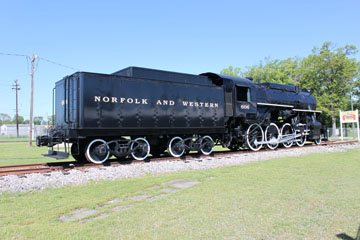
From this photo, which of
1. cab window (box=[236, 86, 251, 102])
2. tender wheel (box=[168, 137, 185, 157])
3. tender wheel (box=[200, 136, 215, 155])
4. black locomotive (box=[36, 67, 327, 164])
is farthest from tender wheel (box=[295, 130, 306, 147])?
tender wheel (box=[168, 137, 185, 157])

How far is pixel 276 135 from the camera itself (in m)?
17.8

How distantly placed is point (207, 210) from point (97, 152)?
6155 millimetres

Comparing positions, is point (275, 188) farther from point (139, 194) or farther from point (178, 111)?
point (178, 111)

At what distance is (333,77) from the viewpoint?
4212cm

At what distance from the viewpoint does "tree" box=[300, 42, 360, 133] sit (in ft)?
134

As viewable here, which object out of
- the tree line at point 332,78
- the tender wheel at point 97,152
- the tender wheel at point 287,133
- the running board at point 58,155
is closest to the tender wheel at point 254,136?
the tender wheel at point 287,133

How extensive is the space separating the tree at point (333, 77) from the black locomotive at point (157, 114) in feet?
91.1

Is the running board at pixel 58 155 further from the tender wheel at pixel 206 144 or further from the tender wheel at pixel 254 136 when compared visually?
the tender wheel at pixel 254 136

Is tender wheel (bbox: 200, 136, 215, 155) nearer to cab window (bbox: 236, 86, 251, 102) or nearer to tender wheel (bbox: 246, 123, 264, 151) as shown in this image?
tender wheel (bbox: 246, 123, 264, 151)

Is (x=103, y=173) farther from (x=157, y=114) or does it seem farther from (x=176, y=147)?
(x=176, y=147)

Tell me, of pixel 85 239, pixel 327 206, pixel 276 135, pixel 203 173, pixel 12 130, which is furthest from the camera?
pixel 12 130

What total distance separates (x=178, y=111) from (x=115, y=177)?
4684 mm

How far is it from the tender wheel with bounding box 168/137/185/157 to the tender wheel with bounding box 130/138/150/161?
132cm

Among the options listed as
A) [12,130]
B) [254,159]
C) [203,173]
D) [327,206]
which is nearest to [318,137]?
[254,159]
